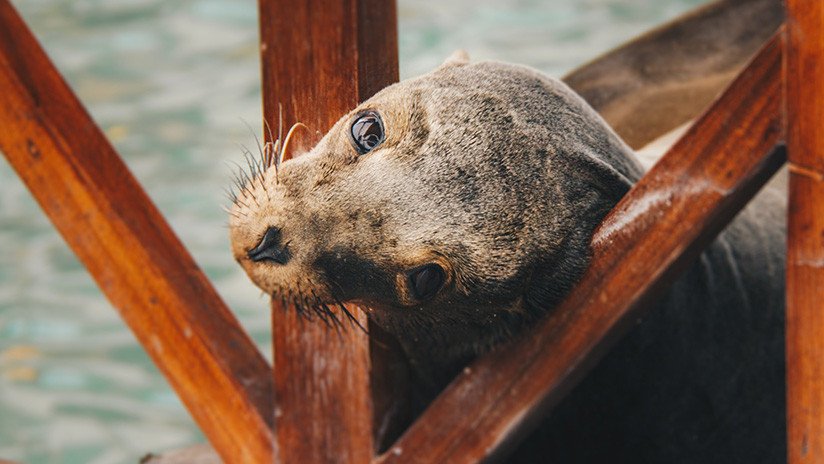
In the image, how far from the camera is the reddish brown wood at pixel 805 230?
1622 mm

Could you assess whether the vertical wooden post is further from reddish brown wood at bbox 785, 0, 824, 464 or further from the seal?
reddish brown wood at bbox 785, 0, 824, 464

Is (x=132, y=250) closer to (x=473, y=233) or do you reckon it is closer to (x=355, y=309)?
(x=355, y=309)

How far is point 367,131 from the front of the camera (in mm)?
2059

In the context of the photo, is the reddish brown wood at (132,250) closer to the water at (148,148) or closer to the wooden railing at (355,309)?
the wooden railing at (355,309)

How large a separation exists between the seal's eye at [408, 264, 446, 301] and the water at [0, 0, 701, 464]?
299 centimetres

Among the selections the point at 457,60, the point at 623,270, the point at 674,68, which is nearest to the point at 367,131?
the point at 457,60

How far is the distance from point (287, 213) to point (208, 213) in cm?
455

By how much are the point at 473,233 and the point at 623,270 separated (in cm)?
25

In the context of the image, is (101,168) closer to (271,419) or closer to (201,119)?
(271,419)

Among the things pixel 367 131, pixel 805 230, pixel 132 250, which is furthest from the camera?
pixel 132 250

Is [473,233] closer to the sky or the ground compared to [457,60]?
closer to the ground

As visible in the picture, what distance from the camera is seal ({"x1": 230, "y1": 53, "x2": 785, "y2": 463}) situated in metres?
1.96

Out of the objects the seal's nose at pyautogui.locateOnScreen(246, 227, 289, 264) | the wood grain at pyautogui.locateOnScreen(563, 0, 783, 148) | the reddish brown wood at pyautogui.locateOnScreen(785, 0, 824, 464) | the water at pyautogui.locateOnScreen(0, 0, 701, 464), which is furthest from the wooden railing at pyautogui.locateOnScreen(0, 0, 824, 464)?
the water at pyautogui.locateOnScreen(0, 0, 701, 464)

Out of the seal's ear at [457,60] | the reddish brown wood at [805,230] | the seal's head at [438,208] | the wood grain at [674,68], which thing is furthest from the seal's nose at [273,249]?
the wood grain at [674,68]
